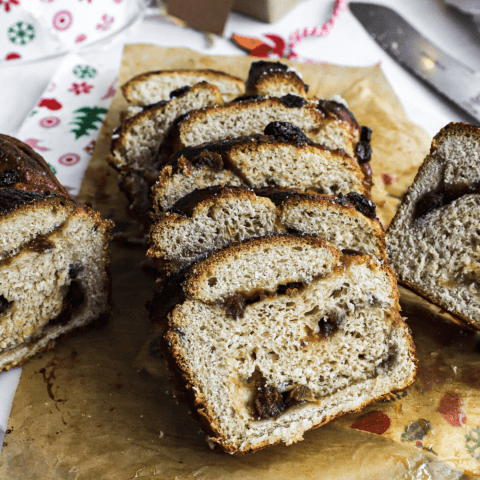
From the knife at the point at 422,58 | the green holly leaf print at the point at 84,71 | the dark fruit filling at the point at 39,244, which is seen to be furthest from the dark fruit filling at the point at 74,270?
the knife at the point at 422,58

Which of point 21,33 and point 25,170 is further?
point 21,33

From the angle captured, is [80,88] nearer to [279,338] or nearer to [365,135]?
[365,135]

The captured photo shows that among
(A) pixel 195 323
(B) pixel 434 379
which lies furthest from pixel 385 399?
(A) pixel 195 323

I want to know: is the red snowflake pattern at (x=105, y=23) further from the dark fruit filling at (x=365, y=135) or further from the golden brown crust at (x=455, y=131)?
the golden brown crust at (x=455, y=131)

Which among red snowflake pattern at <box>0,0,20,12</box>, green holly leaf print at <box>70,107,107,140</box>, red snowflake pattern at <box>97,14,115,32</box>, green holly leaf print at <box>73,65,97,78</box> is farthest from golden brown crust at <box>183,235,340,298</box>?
red snowflake pattern at <box>97,14,115,32</box>

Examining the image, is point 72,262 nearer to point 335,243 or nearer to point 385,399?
point 335,243

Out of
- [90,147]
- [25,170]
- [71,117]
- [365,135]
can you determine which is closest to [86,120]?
[71,117]
